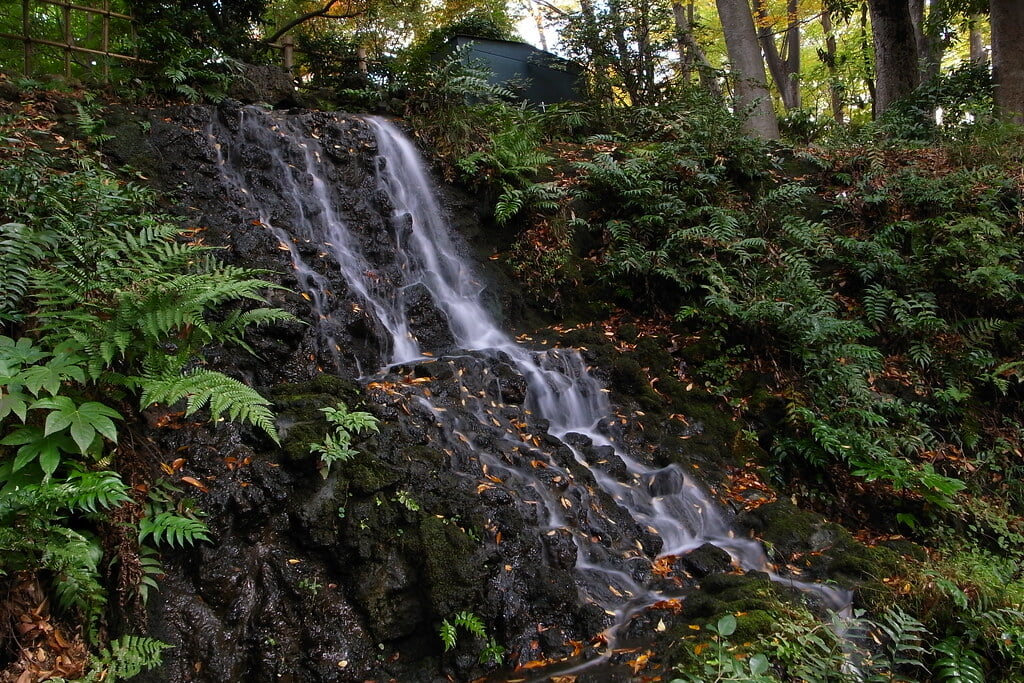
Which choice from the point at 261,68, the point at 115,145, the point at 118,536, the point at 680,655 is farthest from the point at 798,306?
the point at 261,68

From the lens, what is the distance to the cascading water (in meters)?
4.86

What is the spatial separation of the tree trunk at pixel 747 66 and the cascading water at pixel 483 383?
6.84 metres

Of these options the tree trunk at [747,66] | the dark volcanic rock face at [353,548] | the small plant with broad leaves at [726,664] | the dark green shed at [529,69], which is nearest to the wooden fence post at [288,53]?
the dark green shed at [529,69]

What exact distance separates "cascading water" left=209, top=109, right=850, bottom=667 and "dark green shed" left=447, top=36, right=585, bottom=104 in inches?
188

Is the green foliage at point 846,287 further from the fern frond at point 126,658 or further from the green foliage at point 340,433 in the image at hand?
the fern frond at point 126,658

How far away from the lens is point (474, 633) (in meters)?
3.72

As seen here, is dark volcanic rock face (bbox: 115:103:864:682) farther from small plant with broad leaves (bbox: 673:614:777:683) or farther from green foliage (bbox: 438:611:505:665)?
small plant with broad leaves (bbox: 673:614:777:683)

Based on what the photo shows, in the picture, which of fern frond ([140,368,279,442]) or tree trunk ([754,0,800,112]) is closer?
fern frond ([140,368,279,442])

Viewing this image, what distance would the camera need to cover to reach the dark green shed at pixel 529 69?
12977mm

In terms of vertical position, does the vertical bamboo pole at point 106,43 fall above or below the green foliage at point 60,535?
above

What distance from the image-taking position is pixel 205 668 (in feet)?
10.5

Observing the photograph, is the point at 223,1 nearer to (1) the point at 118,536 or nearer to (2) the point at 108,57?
(2) the point at 108,57

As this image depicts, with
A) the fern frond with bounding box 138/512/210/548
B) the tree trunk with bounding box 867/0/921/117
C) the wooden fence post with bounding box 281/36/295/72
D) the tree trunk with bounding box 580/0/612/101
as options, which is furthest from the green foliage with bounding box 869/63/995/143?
the fern frond with bounding box 138/512/210/548

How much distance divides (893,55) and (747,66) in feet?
8.54
